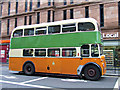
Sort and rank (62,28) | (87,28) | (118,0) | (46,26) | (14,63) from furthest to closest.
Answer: (118,0), (14,63), (46,26), (62,28), (87,28)

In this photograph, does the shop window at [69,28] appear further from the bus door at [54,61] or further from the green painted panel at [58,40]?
the bus door at [54,61]

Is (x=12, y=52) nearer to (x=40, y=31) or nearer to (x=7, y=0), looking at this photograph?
(x=40, y=31)

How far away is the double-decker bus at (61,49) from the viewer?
9266 millimetres

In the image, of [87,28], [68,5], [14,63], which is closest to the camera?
[87,28]

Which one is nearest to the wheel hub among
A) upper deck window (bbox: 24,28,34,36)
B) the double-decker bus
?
the double-decker bus

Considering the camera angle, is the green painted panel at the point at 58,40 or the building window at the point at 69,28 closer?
the green painted panel at the point at 58,40

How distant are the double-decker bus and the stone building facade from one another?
10.5 metres

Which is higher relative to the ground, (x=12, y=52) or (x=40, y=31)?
(x=40, y=31)

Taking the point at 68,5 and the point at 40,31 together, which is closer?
the point at 40,31

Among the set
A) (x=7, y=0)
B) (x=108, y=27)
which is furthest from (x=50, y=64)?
(x=7, y=0)

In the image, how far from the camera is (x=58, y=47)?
10.3 metres

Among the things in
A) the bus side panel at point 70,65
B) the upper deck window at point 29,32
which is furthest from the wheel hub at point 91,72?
the upper deck window at point 29,32

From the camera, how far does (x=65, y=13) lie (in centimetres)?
2547

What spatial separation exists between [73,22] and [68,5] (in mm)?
15572
